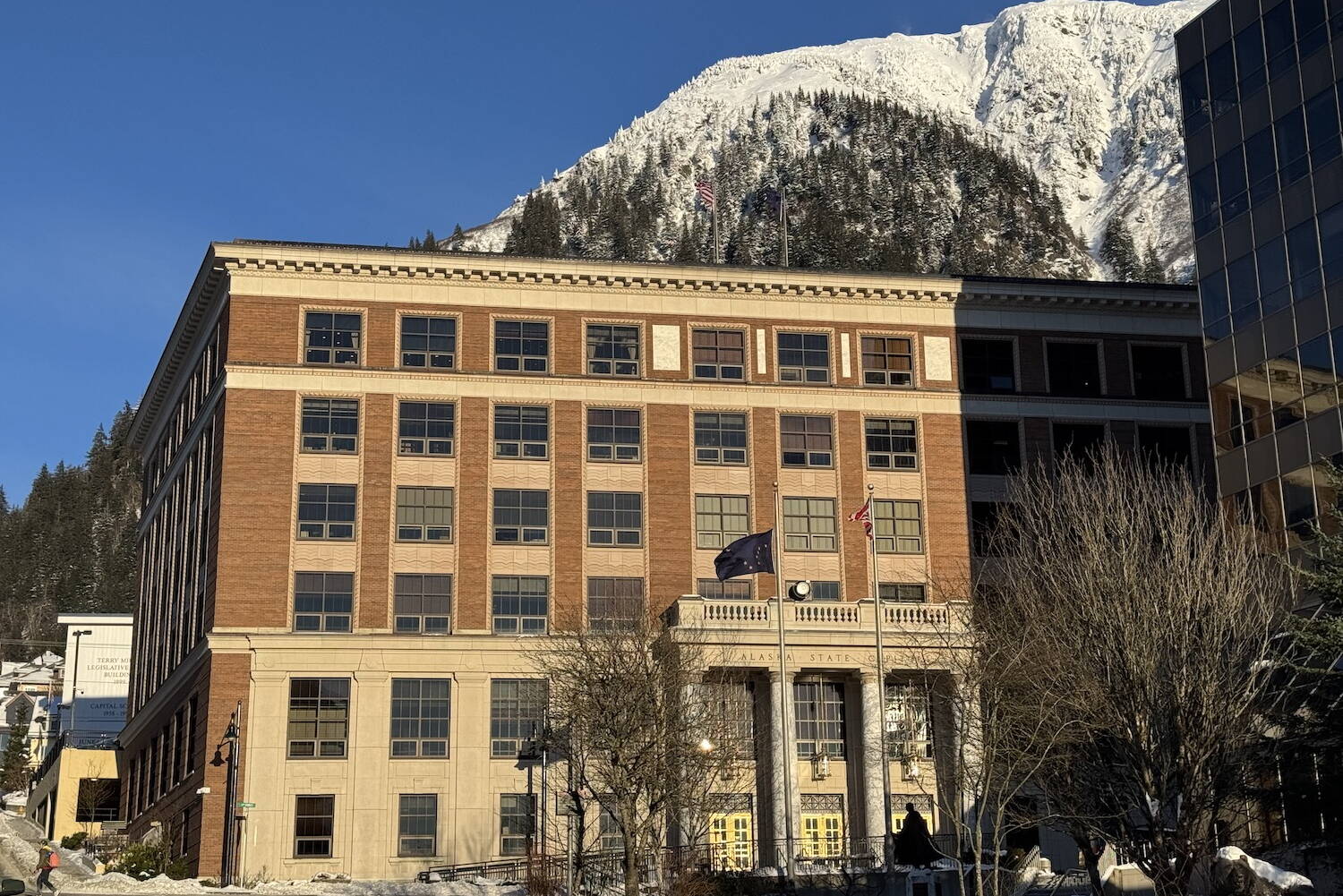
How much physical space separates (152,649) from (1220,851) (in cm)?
5714

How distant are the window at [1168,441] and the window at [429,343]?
2825 cm

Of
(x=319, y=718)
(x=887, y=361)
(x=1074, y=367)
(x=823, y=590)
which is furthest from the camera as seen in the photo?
(x=1074, y=367)

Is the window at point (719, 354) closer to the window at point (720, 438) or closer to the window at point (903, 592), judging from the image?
the window at point (720, 438)

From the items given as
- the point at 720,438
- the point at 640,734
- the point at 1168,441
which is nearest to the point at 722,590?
the point at 720,438

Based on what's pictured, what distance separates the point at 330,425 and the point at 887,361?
74.1 ft

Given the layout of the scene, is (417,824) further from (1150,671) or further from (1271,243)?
(1271,243)

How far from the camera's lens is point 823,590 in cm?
7006

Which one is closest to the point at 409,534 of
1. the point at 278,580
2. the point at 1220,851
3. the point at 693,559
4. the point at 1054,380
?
the point at 278,580

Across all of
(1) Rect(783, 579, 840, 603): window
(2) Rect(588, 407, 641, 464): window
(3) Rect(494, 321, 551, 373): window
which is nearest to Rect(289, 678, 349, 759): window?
(2) Rect(588, 407, 641, 464): window

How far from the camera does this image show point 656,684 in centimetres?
5509

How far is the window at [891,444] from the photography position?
72.2 m

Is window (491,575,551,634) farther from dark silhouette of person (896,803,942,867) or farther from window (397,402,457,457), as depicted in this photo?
dark silhouette of person (896,803,942,867)

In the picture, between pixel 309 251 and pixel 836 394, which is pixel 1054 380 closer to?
pixel 836 394

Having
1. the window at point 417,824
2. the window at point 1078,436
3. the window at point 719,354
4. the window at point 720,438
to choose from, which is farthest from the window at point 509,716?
the window at point 1078,436
